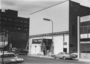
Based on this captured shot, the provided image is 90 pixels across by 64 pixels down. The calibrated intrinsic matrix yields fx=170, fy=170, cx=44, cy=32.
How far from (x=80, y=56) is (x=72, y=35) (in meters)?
11.9

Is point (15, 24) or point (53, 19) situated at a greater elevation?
point (15, 24)

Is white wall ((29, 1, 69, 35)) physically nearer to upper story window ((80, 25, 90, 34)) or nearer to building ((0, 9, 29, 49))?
upper story window ((80, 25, 90, 34))

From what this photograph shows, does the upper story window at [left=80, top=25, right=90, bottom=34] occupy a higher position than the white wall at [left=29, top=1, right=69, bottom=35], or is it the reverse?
the white wall at [left=29, top=1, right=69, bottom=35]

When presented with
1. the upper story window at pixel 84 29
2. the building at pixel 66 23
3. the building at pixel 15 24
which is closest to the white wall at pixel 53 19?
the building at pixel 66 23

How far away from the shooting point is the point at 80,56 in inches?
1576

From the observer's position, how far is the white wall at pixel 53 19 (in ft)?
171

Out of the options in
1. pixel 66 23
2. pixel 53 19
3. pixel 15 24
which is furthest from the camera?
pixel 15 24

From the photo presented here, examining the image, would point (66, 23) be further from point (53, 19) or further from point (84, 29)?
point (84, 29)

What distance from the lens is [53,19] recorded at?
57.1 metres

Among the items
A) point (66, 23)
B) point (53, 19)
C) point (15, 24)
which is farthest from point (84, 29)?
point (15, 24)

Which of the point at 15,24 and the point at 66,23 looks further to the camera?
the point at 15,24

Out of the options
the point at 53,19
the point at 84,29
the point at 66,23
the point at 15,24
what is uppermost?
the point at 15,24

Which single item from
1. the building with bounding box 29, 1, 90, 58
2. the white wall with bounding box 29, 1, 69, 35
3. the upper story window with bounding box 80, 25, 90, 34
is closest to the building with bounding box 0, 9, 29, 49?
the white wall with bounding box 29, 1, 69, 35

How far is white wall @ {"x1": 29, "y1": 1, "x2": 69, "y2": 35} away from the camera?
52175mm
